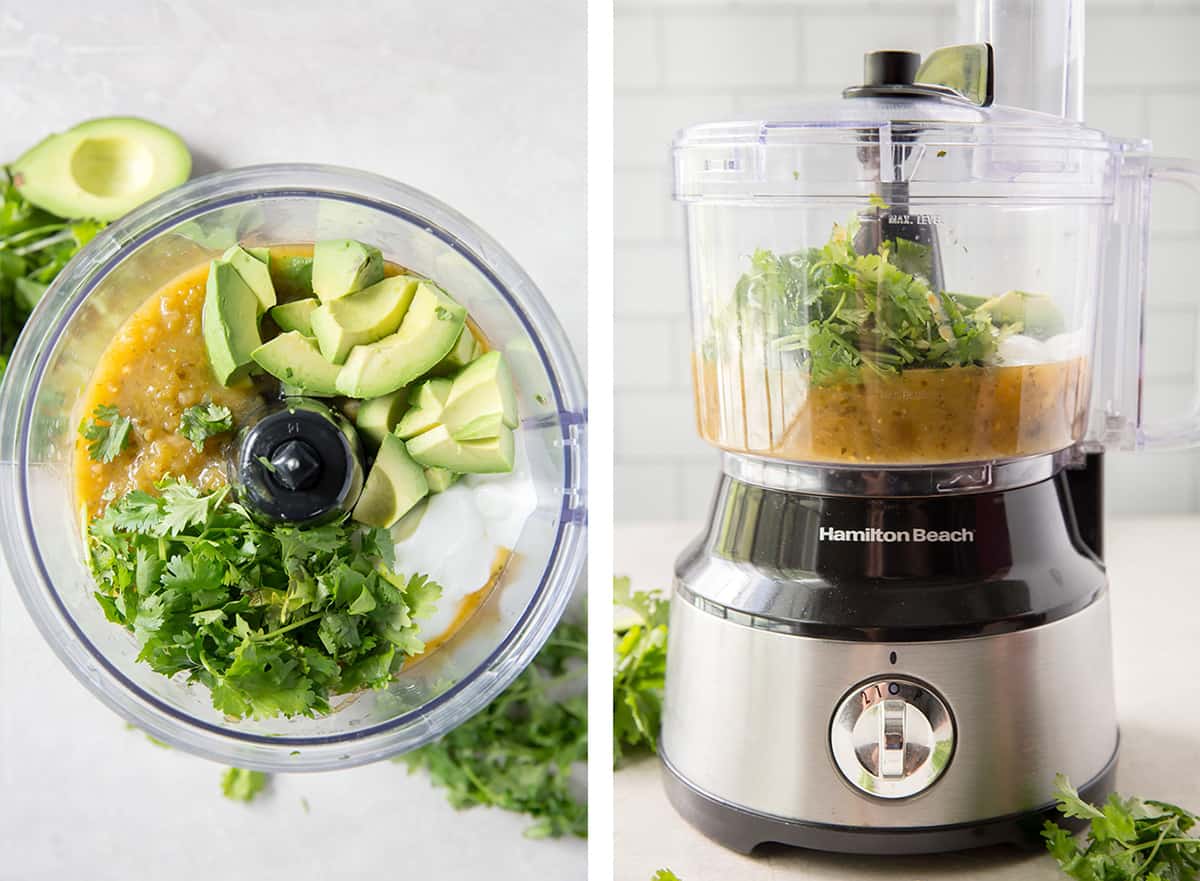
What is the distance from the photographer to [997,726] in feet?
1.85

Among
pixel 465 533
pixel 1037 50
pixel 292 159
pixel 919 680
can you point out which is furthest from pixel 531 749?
pixel 1037 50

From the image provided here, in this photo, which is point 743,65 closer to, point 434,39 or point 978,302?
point 434,39

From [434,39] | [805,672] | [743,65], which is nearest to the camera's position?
[805,672]

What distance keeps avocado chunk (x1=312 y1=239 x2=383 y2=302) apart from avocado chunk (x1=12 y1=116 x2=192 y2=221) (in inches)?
8.5

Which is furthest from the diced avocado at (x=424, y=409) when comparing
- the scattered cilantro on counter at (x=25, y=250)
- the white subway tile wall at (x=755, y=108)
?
the white subway tile wall at (x=755, y=108)

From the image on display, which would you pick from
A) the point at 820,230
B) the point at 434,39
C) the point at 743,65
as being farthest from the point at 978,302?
the point at 743,65

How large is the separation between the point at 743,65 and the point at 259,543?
792 mm

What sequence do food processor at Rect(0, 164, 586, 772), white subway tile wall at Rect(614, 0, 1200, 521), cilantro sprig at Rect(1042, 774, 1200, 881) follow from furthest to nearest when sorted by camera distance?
white subway tile wall at Rect(614, 0, 1200, 521), food processor at Rect(0, 164, 586, 772), cilantro sprig at Rect(1042, 774, 1200, 881)

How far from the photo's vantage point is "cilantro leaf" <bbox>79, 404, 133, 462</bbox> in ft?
2.07

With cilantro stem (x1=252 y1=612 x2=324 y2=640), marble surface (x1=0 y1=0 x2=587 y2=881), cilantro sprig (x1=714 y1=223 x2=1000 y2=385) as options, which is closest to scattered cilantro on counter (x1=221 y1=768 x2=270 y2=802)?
marble surface (x1=0 y1=0 x2=587 y2=881)

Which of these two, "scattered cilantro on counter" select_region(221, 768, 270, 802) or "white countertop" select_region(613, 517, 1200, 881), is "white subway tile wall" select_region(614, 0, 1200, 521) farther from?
"scattered cilantro on counter" select_region(221, 768, 270, 802)

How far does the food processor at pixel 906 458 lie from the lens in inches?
22.0

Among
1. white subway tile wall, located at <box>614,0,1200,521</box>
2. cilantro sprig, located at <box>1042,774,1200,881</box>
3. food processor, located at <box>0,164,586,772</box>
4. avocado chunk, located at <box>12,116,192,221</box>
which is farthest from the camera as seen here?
white subway tile wall, located at <box>614,0,1200,521</box>

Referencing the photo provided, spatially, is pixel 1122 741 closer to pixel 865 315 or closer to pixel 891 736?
pixel 891 736
